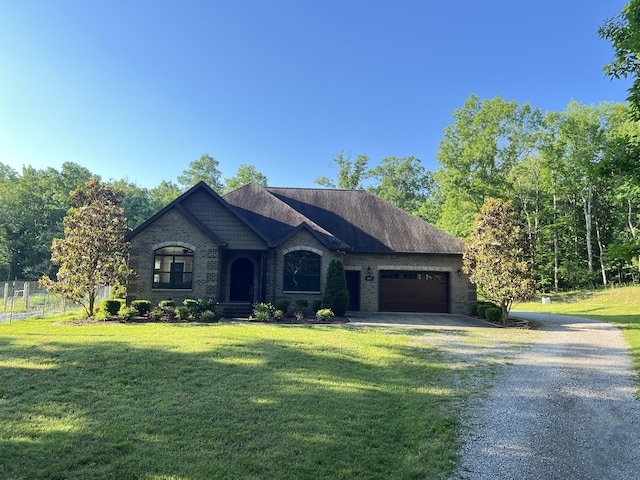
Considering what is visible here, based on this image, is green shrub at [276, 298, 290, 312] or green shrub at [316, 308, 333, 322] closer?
green shrub at [316, 308, 333, 322]

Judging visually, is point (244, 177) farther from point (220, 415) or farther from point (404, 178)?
point (220, 415)

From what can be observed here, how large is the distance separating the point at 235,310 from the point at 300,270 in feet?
12.2

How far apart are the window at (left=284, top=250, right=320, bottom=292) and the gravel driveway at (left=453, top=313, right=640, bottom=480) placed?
1079 centimetres

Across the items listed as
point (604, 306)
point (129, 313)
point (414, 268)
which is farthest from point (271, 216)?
point (604, 306)

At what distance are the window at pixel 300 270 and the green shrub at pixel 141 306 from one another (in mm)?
6350

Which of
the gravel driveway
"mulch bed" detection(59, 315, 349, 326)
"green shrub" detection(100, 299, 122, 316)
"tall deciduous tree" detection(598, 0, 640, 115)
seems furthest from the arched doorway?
"tall deciduous tree" detection(598, 0, 640, 115)

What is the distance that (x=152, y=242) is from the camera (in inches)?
704

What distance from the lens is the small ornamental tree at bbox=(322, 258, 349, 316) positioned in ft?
57.7

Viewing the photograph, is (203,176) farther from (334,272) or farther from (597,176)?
(597,176)

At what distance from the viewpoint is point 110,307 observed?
1571 cm

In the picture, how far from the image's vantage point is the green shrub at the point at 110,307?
15617 millimetres

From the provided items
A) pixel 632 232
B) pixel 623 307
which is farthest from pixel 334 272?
pixel 632 232

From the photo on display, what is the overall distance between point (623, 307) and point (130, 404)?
3012 cm

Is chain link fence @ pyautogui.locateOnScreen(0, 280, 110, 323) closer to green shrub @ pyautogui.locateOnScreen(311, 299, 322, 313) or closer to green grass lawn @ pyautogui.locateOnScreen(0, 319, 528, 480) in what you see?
green grass lawn @ pyautogui.locateOnScreen(0, 319, 528, 480)
